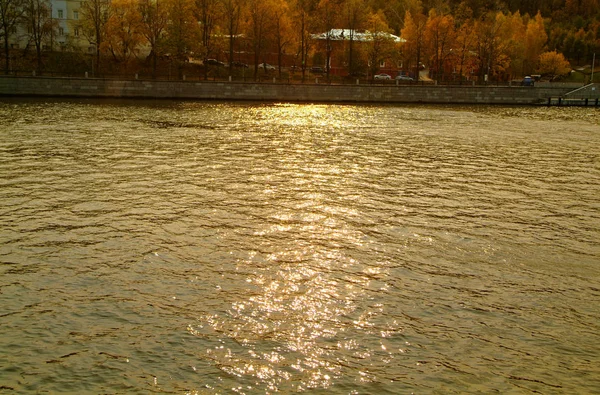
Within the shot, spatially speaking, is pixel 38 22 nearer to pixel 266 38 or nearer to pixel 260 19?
pixel 260 19

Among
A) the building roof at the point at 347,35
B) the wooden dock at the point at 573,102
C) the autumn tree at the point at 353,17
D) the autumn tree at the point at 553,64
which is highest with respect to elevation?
the autumn tree at the point at 353,17

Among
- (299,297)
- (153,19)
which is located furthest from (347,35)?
(299,297)

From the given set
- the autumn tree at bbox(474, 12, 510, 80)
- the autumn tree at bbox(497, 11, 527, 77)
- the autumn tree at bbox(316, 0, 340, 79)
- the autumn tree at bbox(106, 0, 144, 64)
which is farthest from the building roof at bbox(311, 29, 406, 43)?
the autumn tree at bbox(106, 0, 144, 64)

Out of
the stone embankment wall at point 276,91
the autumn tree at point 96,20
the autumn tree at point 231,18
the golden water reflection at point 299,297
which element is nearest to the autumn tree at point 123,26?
the autumn tree at point 96,20

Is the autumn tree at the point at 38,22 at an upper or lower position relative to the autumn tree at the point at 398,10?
lower

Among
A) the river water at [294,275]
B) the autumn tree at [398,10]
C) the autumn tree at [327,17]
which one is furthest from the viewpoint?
the autumn tree at [398,10]

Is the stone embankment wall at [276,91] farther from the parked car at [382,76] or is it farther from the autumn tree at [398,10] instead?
the autumn tree at [398,10]

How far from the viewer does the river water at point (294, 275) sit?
8836 millimetres

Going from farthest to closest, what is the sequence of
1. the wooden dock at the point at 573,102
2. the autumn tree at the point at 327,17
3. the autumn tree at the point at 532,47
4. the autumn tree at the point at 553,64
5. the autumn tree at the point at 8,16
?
the autumn tree at the point at 532,47 → the autumn tree at the point at 553,64 → the autumn tree at the point at 327,17 → the wooden dock at the point at 573,102 → the autumn tree at the point at 8,16

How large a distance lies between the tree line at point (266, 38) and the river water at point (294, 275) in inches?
2216

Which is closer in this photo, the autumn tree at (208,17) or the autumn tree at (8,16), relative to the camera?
the autumn tree at (8,16)

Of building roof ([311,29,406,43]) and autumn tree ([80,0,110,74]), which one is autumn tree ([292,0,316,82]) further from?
autumn tree ([80,0,110,74])

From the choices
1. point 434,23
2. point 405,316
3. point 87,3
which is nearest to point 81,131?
point 405,316

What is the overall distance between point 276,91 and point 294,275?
64357 mm
